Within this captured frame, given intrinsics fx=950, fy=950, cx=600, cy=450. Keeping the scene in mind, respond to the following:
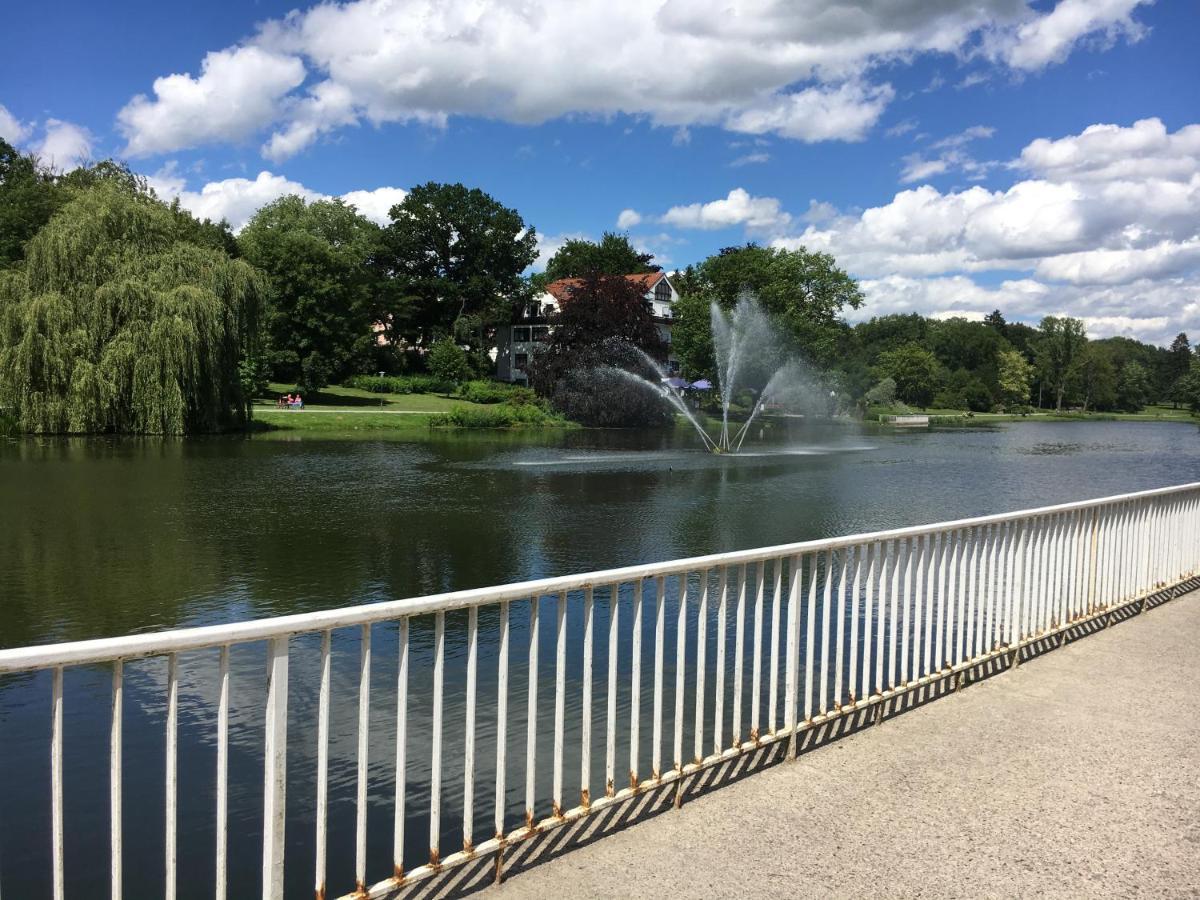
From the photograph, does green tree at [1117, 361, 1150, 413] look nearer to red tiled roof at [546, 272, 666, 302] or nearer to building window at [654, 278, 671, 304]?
building window at [654, 278, 671, 304]

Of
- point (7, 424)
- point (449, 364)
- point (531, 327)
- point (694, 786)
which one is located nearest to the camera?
point (694, 786)

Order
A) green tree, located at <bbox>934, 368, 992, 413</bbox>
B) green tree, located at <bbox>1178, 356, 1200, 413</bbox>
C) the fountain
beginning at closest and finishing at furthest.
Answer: the fountain < green tree, located at <bbox>934, 368, 992, 413</bbox> < green tree, located at <bbox>1178, 356, 1200, 413</bbox>

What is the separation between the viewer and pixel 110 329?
35156 millimetres

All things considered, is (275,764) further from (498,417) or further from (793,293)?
(793,293)

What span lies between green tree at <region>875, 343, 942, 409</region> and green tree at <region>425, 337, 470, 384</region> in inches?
2177

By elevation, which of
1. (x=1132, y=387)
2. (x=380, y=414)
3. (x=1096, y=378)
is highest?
(x=1096, y=378)

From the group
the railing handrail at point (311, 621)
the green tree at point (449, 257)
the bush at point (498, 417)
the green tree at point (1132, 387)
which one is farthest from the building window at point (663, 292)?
the railing handrail at point (311, 621)

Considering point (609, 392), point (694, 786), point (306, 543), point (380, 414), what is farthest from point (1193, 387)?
point (694, 786)

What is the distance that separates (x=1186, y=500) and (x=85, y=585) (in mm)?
12871

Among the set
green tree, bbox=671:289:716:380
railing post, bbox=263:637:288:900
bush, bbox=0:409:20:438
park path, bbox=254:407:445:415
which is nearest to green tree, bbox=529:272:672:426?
green tree, bbox=671:289:716:380

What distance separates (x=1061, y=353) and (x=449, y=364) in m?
105

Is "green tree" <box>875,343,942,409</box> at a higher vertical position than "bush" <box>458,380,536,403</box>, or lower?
higher

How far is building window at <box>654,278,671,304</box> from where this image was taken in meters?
93.0

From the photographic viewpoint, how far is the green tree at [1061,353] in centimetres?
13862
